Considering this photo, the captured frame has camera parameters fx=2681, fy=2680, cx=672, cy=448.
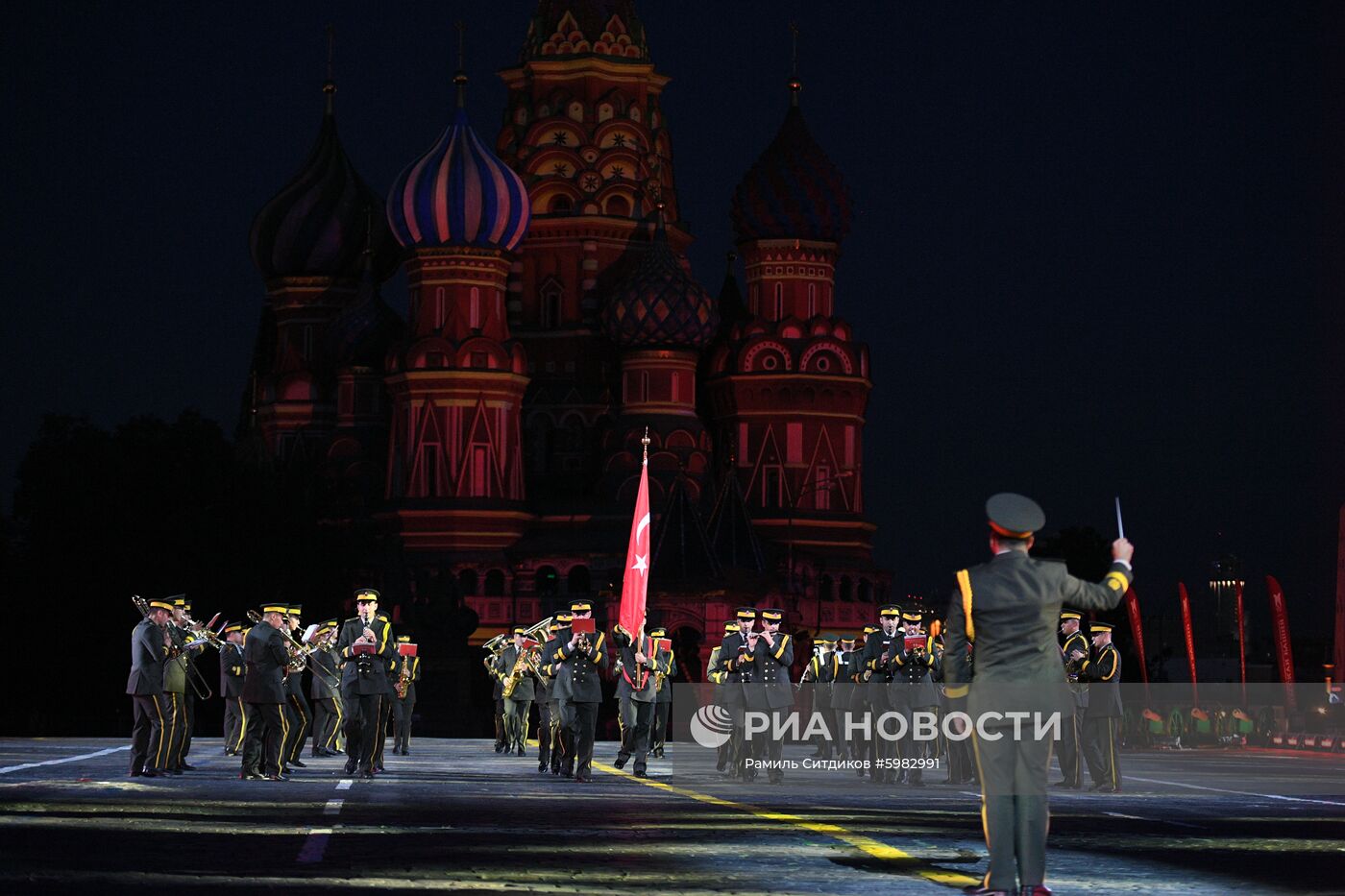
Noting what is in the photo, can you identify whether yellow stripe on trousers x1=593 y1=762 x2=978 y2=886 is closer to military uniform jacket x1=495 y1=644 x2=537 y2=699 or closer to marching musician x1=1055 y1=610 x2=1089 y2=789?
marching musician x1=1055 y1=610 x2=1089 y2=789

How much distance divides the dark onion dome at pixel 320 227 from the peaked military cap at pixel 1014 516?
264 ft

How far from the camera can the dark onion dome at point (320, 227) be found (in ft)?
302

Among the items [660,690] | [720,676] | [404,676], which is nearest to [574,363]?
[660,690]

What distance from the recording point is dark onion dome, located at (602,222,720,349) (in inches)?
3319

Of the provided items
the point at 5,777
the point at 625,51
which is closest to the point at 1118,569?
the point at 5,777

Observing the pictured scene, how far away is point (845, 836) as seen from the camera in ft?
51.6

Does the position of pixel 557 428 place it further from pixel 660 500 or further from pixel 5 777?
pixel 5 777

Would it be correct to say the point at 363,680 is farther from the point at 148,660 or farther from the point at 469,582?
the point at 469,582

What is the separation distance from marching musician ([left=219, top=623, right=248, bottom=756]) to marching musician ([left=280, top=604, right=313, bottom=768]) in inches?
25.8

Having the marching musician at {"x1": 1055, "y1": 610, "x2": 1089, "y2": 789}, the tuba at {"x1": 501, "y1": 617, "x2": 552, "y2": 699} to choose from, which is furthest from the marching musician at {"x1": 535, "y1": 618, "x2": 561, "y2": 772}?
the marching musician at {"x1": 1055, "y1": 610, "x2": 1089, "y2": 789}

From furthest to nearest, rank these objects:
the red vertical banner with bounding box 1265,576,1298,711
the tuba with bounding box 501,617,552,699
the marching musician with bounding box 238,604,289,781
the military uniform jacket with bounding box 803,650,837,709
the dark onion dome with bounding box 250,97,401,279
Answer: the dark onion dome with bounding box 250,97,401,279 < the red vertical banner with bounding box 1265,576,1298,711 < the tuba with bounding box 501,617,552,699 < the military uniform jacket with bounding box 803,650,837,709 < the marching musician with bounding box 238,604,289,781

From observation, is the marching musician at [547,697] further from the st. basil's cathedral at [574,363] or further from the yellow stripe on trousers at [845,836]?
the st. basil's cathedral at [574,363]

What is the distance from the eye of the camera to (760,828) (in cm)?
1641

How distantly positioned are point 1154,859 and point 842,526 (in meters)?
72.8
